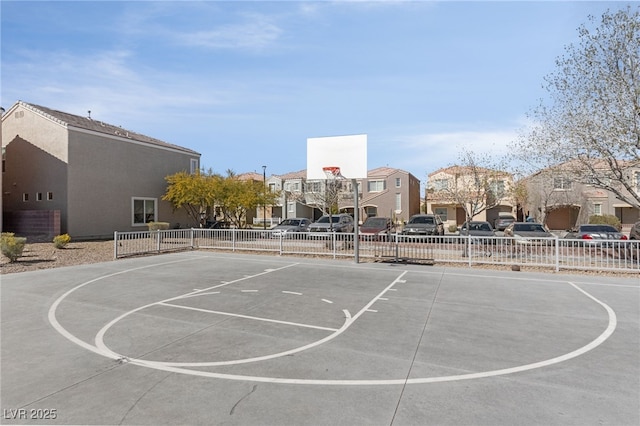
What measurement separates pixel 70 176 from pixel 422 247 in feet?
67.0

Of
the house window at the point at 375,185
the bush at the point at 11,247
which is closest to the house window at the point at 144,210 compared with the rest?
the bush at the point at 11,247

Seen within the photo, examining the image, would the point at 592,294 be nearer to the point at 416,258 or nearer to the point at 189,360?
the point at 416,258

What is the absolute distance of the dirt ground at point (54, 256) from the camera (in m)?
12.5

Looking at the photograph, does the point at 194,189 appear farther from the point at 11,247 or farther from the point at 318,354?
the point at 318,354

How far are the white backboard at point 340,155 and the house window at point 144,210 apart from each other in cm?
1583

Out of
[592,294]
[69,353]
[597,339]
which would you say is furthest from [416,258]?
[69,353]

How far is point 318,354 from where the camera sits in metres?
4.91

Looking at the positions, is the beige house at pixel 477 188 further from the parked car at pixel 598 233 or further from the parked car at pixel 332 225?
the parked car at pixel 332 225

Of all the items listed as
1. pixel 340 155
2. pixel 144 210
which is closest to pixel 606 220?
pixel 340 155

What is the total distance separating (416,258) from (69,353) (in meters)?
12.2

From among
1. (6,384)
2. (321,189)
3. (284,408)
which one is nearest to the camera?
(284,408)

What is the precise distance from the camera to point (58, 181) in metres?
20.5

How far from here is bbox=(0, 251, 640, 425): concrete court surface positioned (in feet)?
11.4

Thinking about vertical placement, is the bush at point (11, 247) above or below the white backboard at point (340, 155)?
below
